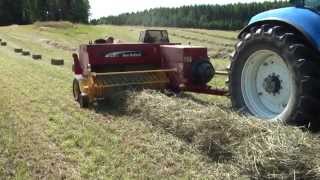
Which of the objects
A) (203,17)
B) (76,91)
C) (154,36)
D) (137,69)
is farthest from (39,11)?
(137,69)

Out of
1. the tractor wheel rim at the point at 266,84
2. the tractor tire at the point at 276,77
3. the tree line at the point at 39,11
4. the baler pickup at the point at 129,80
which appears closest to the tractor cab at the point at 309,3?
the tractor tire at the point at 276,77

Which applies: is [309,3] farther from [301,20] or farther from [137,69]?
[137,69]

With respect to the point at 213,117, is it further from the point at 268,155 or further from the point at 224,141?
the point at 268,155

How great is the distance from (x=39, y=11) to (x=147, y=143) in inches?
2551

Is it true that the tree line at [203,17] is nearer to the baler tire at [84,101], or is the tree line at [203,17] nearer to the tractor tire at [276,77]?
the baler tire at [84,101]

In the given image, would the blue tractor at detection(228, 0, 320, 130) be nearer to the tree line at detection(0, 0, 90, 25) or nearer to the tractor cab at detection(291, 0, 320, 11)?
the tractor cab at detection(291, 0, 320, 11)

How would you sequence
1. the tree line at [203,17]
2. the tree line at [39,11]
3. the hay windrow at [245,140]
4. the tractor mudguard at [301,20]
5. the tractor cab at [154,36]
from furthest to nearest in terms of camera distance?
the tree line at [203,17]
the tree line at [39,11]
the tractor cab at [154,36]
the tractor mudguard at [301,20]
the hay windrow at [245,140]

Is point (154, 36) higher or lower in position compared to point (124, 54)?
higher

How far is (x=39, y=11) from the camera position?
2685 inches

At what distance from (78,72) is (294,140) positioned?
217 inches

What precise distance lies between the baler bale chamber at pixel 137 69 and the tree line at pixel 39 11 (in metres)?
59.7

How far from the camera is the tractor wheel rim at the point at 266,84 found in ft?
18.7

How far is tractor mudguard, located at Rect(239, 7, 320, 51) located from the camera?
17.3 ft

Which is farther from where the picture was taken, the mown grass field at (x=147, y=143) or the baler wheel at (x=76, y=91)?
the baler wheel at (x=76, y=91)
